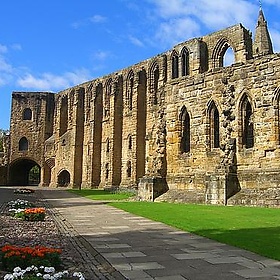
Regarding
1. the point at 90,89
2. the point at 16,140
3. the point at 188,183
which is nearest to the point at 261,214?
the point at 188,183

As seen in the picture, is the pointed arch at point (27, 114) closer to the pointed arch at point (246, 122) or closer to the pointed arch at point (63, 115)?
the pointed arch at point (63, 115)

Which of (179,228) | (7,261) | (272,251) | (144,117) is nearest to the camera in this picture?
(7,261)

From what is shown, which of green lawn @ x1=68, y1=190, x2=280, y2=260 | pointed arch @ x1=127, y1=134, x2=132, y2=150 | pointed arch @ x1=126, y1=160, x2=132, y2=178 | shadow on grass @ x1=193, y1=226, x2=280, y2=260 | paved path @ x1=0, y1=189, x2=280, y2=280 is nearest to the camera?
paved path @ x1=0, y1=189, x2=280, y2=280

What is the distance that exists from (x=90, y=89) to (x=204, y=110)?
3211 centimetres

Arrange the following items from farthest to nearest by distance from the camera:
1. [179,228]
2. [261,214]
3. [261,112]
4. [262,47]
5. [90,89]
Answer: [90,89] < [262,47] < [261,112] < [261,214] < [179,228]

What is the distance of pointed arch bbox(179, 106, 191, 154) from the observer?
25219 mm

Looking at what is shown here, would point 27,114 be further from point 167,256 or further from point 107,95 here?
point 167,256

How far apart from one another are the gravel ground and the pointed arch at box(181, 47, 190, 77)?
29.0 metres

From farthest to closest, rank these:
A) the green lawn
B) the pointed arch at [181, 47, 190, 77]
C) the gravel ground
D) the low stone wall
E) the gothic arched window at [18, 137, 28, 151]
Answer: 1. the gothic arched window at [18, 137, 28, 151]
2. the pointed arch at [181, 47, 190, 77]
3. the low stone wall
4. the green lawn
5. the gravel ground

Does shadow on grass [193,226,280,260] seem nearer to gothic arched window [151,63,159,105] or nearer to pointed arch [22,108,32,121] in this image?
gothic arched window [151,63,159,105]

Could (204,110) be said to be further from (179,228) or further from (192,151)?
(179,228)

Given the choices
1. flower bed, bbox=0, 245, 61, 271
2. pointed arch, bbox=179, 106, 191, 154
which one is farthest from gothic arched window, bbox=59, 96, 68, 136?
flower bed, bbox=0, 245, 61, 271

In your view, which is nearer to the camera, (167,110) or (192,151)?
(192,151)

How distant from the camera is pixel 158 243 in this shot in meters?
9.62
